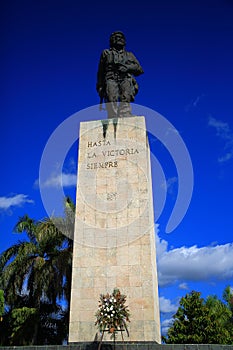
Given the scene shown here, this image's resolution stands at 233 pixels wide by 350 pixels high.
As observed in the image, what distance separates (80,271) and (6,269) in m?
9.19

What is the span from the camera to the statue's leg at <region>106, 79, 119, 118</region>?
16.4 m

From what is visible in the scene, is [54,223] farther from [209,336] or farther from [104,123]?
[209,336]

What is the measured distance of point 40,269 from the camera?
1994 cm

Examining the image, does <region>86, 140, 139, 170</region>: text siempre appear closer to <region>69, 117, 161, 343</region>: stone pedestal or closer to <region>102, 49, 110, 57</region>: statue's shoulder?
<region>69, 117, 161, 343</region>: stone pedestal

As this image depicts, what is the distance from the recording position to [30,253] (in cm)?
2083

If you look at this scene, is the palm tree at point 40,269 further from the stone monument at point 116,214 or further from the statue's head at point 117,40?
the statue's head at point 117,40

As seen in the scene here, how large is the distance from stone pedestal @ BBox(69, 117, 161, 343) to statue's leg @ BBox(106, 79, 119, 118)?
0.93 m

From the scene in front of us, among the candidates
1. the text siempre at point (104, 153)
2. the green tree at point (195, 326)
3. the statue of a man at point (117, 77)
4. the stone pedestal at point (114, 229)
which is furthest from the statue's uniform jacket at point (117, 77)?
the green tree at point (195, 326)

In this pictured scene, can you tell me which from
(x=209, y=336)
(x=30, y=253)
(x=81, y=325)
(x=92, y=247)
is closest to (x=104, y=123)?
(x=92, y=247)

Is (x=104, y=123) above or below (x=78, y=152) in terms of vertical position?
above

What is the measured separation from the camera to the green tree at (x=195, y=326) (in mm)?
21781

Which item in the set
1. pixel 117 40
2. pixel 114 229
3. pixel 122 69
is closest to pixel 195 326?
pixel 114 229

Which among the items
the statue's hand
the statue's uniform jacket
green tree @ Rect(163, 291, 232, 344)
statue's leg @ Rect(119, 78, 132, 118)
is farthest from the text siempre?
green tree @ Rect(163, 291, 232, 344)

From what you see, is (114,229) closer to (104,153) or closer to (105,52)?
(104,153)
